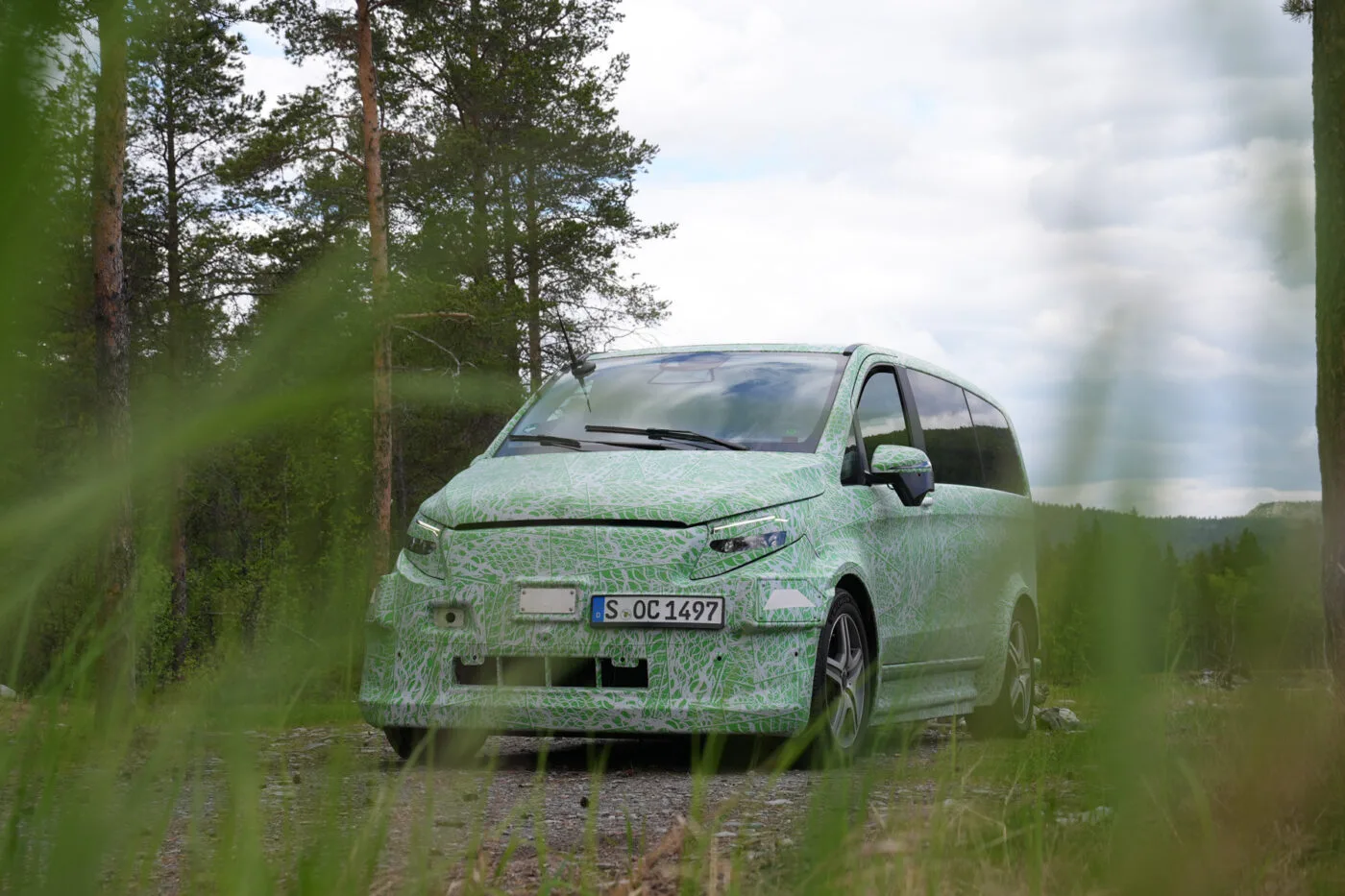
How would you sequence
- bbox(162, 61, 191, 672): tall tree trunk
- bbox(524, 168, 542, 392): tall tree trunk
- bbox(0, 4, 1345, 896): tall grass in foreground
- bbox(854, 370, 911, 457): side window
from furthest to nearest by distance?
bbox(524, 168, 542, 392): tall tree trunk < bbox(854, 370, 911, 457): side window < bbox(162, 61, 191, 672): tall tree trunk < bbox(0, 4, 1345, 896): tall grass in foreground

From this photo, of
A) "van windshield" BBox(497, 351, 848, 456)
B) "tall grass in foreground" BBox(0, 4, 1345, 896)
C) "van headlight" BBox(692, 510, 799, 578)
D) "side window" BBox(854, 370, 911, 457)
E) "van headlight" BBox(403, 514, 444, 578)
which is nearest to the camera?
"tall grass in foreground" BBox(0, 4, 1345, 896)

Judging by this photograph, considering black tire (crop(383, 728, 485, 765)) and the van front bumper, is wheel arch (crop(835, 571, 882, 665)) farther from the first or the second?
black tire (crop(383, 728, 485, 765))

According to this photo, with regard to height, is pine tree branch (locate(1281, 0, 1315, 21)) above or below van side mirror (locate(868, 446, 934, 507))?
above

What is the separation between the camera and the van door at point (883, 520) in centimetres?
593

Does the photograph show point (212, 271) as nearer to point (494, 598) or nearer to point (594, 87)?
point (494, 598)

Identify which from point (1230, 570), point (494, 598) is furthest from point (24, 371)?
point (494, 598)

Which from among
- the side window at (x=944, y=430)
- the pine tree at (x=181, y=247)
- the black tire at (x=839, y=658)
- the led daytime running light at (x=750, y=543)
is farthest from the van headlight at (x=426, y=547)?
the pine tree at (x=181, y=247)

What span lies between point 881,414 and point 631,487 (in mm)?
1457

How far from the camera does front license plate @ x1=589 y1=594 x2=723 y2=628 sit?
5.16 m

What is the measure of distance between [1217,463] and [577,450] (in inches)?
217

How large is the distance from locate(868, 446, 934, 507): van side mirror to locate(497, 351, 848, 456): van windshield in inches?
14.1

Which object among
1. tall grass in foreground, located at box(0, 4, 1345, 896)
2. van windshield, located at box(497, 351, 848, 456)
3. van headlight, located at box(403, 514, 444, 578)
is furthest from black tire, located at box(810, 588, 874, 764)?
tall grass in foreground, located at box(0, 4, 1345, 896)

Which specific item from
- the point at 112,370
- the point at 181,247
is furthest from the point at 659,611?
the point at 112,370

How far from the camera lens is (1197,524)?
1.63ft
